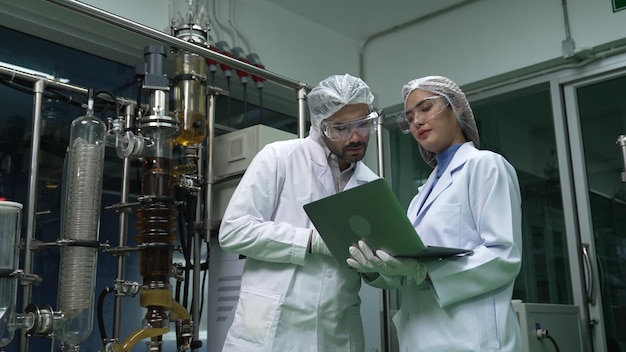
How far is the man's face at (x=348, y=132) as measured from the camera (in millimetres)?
Result: 1788

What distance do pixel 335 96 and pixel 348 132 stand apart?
116mm

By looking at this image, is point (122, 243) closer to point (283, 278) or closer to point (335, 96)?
point (283, 278)

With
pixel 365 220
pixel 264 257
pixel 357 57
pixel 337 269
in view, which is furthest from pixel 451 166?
pixel 357 57

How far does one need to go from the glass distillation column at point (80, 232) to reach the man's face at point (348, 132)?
69 centimetres

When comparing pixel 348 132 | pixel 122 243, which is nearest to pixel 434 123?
pixel 348 132

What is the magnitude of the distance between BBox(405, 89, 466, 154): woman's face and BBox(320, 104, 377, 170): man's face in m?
0.19

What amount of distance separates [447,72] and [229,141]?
5.57 feet

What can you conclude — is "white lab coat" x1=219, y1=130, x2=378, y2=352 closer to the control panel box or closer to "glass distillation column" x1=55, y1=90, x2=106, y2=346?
"glass distillation column" x1=55, y1=90, x2=106, y2=346

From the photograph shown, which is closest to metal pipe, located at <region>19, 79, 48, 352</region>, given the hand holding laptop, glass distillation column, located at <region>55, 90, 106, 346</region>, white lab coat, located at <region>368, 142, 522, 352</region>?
glass distillation column, located at <region>55, 90, 106, 346</region>

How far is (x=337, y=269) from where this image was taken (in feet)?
5.50

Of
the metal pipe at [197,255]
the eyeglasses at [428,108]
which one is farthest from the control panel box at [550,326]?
the metal pipe at [197,255]

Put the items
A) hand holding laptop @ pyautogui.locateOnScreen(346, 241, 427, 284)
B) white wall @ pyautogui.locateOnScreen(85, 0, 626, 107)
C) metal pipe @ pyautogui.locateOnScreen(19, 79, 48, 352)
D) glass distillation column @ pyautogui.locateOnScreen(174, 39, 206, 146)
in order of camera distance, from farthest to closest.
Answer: white wall @ pyautogui.locateOnScreen(85, 0, 626, 107), glass distillation column @ pyautogui.locateOnScreen(174, 39, 206, 146), metal pipe @ pyautogui.locateOnScreen(19, 79, 48, 352), hand holding laptop @ pyautogui.locateOnScreen(346, 241, 427, 284)

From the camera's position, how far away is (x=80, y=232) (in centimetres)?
172

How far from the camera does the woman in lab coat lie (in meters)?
1.36
